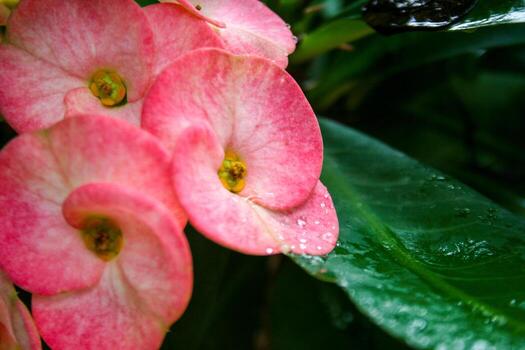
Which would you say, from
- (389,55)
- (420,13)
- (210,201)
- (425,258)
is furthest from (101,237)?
(389,55)

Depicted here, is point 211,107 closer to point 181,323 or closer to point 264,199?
point 264,199

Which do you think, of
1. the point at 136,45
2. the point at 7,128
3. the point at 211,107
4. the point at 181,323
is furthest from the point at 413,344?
the point at 7,128

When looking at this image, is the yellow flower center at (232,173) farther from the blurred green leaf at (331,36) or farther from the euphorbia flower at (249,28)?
the blurred green leaf at (331,36)

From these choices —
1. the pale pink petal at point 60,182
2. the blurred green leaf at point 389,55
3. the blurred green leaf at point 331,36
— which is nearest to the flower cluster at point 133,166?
the pale pink petal at point 60,182

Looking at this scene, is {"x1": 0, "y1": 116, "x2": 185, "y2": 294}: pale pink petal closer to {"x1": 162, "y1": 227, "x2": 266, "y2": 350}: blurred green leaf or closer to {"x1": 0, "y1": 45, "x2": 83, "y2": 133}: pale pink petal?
{"x1": 0, "y1": 45, "x2": 83, "y2": 133}: pale pink petal

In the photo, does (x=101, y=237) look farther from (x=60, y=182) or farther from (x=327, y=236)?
(x=327, y=236)

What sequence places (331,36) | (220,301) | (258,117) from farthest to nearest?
(220,301) < (331,36) < (258,117)
